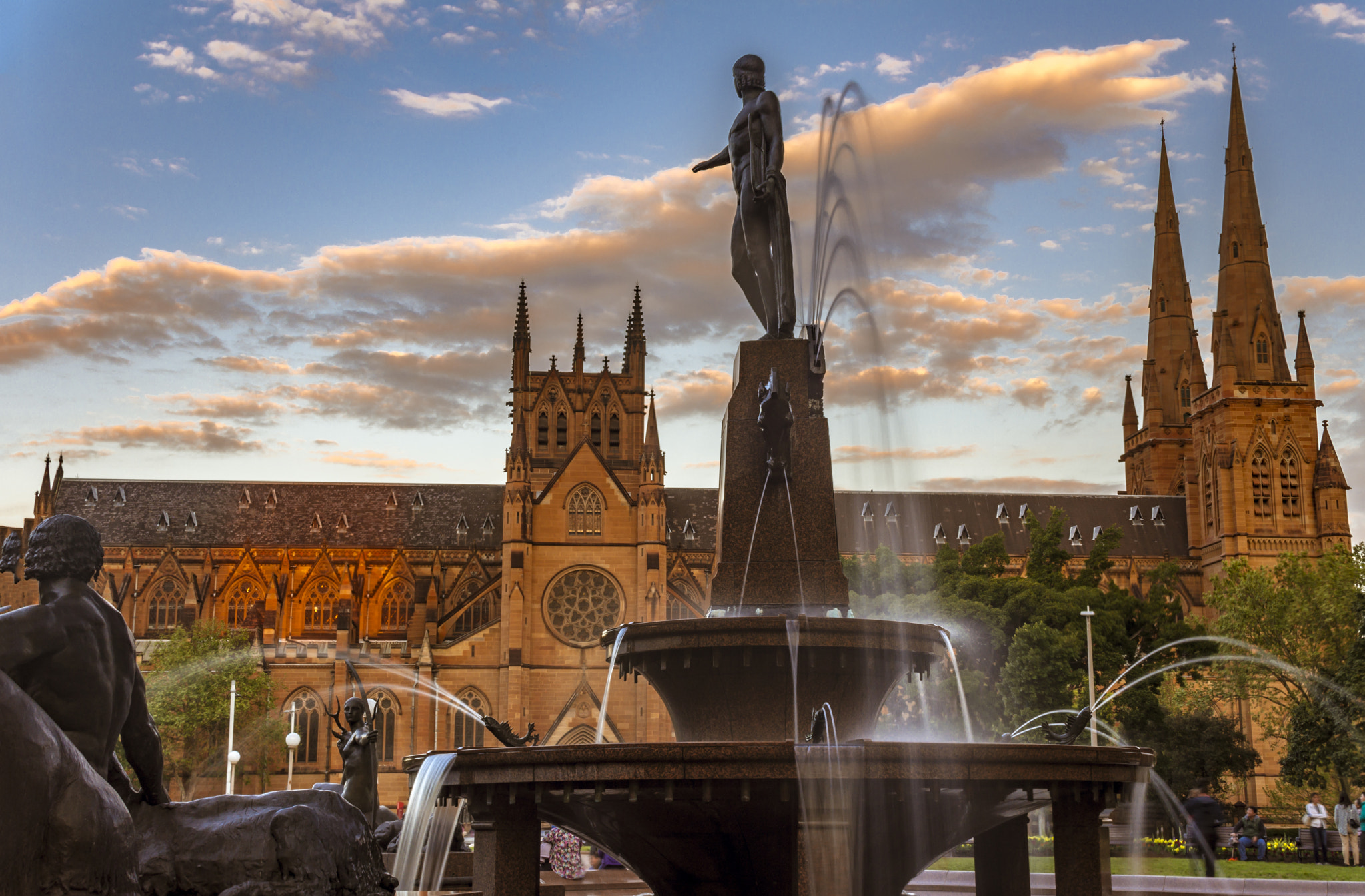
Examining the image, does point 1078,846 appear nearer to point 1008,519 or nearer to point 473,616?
point 473,616

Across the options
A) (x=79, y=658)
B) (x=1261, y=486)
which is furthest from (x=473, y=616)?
(x=79, y=658)

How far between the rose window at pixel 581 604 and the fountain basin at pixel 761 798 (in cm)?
5218

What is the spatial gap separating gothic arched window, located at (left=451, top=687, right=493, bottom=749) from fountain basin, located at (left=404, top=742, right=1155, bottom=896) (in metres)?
52.7

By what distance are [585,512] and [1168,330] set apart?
48.5 metres

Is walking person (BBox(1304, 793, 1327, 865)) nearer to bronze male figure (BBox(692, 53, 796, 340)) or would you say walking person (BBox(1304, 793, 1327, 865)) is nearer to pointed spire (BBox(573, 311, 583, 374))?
bronze male figure (BBox(692, 53, 796, 340))

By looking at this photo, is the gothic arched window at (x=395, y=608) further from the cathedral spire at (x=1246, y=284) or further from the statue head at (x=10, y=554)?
the statue head at (x=10, y=554)

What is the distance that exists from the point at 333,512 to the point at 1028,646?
156 feet

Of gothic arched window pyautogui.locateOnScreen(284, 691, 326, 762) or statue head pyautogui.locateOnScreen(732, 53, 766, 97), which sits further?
gothic arched window pyautogui.locateOnScreen(284, 691, 326, 762)

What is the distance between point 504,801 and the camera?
825 cm

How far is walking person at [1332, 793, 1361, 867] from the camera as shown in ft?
81.8

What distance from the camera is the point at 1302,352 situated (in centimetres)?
8000

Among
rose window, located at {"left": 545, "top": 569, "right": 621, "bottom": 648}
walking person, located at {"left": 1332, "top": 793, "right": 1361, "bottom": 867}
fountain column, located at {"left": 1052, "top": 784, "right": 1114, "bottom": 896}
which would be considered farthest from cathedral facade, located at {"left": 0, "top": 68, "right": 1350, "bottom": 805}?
fountain column, located at {"left": 1052, "top": 784, "right": 1114, "bottom": 896}

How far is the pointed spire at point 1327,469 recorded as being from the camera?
77.4 meters

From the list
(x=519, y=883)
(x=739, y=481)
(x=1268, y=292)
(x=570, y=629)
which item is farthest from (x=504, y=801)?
(x=1268, y=292)
